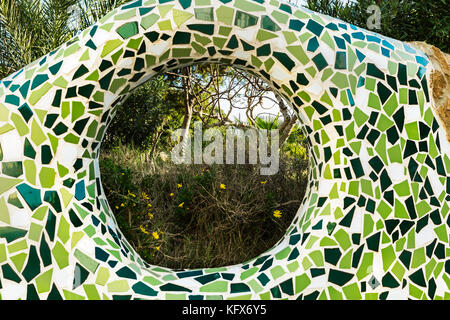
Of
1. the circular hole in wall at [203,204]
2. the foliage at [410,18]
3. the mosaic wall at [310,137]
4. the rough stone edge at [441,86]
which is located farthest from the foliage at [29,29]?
the rough stone edge at [441,86]

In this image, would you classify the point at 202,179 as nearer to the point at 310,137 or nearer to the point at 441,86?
the point at 310,137

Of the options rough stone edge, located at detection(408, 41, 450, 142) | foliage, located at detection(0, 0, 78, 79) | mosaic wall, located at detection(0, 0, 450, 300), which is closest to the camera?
mosaic wall, located at detection(0, 0, 450, 300)

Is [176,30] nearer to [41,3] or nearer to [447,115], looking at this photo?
[447,115]

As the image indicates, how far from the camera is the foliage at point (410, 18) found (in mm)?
5383

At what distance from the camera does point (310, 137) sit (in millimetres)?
2365

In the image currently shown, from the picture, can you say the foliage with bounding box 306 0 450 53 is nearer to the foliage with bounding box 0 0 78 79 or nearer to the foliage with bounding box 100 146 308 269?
the foliage with bounding box 100 146 308 269

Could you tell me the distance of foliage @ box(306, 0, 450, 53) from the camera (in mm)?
5383

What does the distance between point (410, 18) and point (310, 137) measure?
177 inches

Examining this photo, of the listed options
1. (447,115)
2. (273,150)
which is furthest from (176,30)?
(273,150)

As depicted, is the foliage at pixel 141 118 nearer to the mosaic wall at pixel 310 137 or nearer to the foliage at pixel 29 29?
the foliage at pixel 29 29

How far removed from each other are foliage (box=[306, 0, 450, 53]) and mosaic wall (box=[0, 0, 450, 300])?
365cm

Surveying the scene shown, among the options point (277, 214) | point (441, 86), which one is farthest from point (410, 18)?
point (441, 86)

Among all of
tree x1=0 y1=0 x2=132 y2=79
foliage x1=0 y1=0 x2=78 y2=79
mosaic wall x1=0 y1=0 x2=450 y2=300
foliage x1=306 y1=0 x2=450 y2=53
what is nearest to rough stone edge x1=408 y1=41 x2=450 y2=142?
mosaic wall x1=0 y1=0 x2=450 y2=300

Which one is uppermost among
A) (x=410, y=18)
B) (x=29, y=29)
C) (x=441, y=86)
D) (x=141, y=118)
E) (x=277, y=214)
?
(x=29, y=29)
